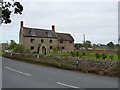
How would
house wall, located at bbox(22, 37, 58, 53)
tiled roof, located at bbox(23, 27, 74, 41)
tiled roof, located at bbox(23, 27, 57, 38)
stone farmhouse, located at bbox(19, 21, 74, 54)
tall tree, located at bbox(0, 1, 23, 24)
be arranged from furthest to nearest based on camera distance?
tiled roof, located at bbox(23, 27, 74, 41) < tiled roof, located at bbox(23, 27, 57, 38) < stone farmhouse, located at bbox(19, 21, 74, 54) < house wall, located at bbox(22, 37, 58, 53) < tall tree, located at bbox(0, 1, 23, 24)

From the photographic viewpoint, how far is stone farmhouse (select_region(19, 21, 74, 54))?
165 feet

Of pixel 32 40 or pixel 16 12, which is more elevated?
pixel 16 12

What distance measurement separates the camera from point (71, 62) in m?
17.7

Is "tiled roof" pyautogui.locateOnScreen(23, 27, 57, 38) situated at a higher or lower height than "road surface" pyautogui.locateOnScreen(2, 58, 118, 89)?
higher

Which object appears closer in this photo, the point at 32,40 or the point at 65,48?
the point at 32,40

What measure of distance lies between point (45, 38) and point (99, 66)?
4038 cm

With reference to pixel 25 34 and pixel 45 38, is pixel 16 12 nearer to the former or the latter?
pixel 25 34

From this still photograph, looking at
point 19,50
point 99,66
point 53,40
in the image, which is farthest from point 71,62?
point 53,40

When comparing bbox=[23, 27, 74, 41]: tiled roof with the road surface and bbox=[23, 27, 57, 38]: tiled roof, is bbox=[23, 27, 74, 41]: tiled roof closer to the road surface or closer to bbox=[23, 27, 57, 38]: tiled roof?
bbox=[23, 27, 57, 38]: tiled roof

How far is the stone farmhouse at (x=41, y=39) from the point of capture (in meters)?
50.2

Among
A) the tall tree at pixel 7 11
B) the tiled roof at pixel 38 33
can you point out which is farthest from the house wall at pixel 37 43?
the tall tree at pixel 7 11

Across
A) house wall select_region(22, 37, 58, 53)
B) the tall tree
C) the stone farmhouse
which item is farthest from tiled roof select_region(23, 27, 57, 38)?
the tall tree

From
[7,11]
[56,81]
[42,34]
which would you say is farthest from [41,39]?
[56,81]

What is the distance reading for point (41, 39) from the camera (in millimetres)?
53094
